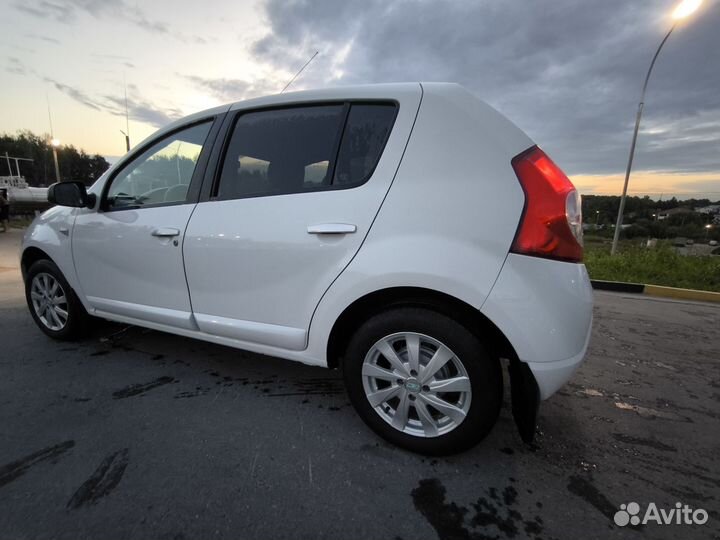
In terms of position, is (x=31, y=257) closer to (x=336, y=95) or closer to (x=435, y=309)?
(x=336, y=95)

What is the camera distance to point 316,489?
1675 mm

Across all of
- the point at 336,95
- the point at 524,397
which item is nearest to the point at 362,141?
the point at 336,95

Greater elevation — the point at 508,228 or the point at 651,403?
the point at 508,228

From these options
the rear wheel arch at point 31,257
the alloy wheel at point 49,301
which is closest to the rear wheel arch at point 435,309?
the alloy wheel at point 49,301

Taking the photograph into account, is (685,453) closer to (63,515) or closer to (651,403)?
A: (651,403)

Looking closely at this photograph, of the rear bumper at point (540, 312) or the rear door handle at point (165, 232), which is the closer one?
the rear bumper at point (540, 312)

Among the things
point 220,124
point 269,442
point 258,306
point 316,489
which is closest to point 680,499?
point 316,489

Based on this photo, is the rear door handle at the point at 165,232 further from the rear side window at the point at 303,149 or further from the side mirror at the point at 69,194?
the side mirror at the point at 69,194

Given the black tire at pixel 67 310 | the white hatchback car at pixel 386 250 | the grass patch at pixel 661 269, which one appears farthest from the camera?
the grass patch at pixel 661 269

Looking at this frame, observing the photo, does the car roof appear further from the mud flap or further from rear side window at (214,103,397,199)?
the mud flap

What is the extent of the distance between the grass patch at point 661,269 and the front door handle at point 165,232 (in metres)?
7.64

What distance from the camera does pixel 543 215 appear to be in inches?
62.2

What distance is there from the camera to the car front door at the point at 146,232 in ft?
7.76

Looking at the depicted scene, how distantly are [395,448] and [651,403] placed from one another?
1.86 m
